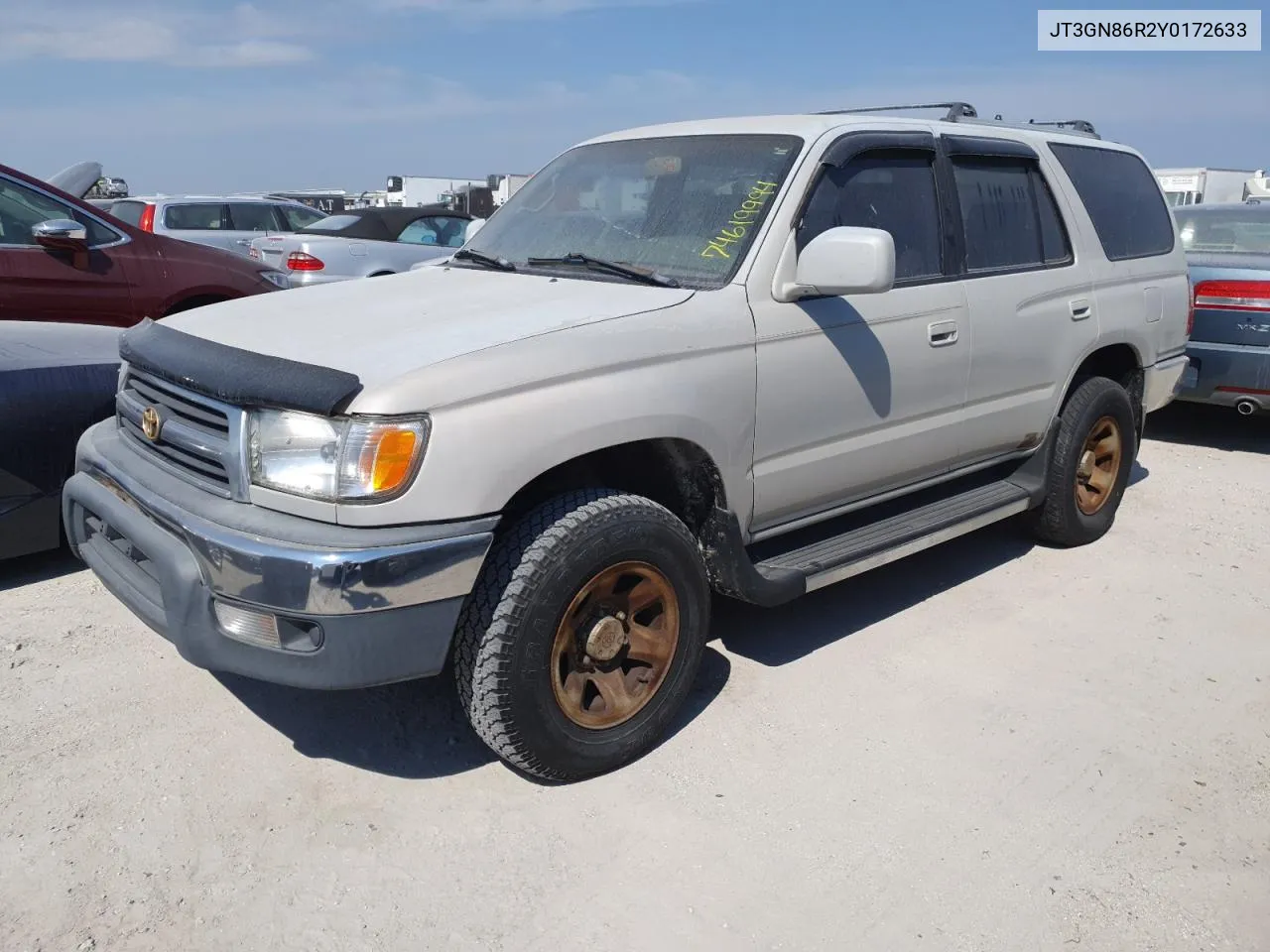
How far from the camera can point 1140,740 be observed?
3.29 metres

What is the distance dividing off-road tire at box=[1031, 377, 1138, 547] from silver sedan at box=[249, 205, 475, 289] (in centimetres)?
683

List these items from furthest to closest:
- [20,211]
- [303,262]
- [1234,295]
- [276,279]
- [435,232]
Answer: [435,232], [303,262], [276,279], [1234,295], [20,211]


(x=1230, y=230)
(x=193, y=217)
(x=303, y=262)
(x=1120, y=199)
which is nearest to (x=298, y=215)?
(x=193, y=217)

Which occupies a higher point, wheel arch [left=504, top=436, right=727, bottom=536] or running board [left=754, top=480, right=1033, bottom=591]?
wheel arch [left=504, top=436, right=727, bottom=536]

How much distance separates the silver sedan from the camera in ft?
35.8

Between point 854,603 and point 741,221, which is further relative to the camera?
point 854,603

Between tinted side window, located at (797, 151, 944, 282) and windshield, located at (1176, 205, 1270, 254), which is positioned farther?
windshield, located at (1176, 205, 1270, 254)

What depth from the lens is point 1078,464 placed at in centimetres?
479

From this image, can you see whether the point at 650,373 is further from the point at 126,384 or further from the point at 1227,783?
the point at 1227,783

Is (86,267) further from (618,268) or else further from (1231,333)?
(1231,333)

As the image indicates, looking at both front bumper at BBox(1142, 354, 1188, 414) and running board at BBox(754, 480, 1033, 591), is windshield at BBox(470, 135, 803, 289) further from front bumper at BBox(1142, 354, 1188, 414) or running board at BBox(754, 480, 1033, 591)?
front bumper at BBox(1142, 354, 1188, 414)

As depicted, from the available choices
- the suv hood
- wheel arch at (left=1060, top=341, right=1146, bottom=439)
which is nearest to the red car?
the suv hood

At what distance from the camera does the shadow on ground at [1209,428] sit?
7.35m

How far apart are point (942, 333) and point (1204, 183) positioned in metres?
22.5
